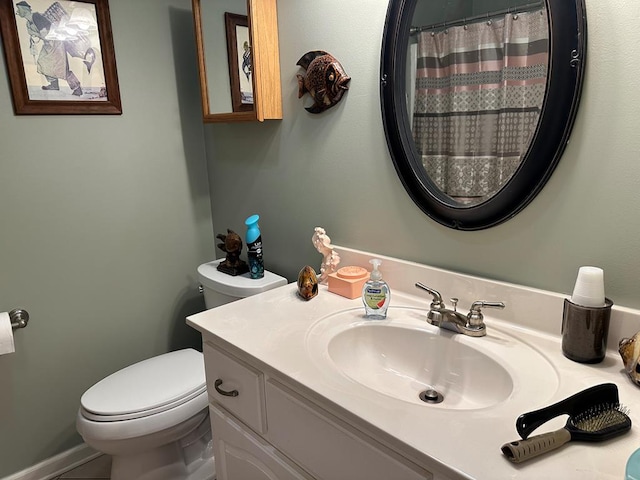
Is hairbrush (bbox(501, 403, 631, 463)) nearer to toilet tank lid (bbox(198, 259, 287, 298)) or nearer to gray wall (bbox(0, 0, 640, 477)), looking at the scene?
gray wall (bbox(0, 0, 640, 477))

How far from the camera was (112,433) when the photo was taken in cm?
142

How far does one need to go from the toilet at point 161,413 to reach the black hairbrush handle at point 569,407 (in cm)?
105

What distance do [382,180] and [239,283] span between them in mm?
674

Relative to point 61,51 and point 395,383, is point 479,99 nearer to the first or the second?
point 395,383

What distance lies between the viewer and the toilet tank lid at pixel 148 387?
4.80 ft

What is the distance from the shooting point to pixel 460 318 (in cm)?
104

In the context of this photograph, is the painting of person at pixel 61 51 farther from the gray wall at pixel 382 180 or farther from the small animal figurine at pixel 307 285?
A: the small animal figurine at pixel 307 285

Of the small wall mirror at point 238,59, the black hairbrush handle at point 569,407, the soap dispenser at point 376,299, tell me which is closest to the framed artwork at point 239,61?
the small wall mirror at point 238,59

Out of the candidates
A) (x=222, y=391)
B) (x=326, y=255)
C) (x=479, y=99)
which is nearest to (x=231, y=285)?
(x=326, y=255)

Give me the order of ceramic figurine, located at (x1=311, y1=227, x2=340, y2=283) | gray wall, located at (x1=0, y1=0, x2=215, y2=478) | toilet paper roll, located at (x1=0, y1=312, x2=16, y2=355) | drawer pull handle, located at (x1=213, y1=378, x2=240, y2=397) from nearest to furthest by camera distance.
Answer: drawer pull handle, located at (x1=213, y1=378, x2=240, y2=397)
ceramic figurine, located at (x1=311, y1=227, x2=340, y2=283)
toilet paper roll, located at (x1=0, y1=312, x2=16, y2=355)
gray wall, located at (x1=0, y1=0, x2=215, y2=478)

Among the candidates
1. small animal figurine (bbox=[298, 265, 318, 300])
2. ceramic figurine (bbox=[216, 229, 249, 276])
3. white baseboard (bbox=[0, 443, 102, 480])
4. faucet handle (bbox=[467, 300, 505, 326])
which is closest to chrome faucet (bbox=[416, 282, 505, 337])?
faucet handle (bbox=[467, 300, 505, 326])

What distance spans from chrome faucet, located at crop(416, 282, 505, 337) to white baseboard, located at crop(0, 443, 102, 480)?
1644 mm

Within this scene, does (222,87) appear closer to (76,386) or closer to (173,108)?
(173,108)

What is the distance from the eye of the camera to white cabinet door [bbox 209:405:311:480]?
100 centimetres
